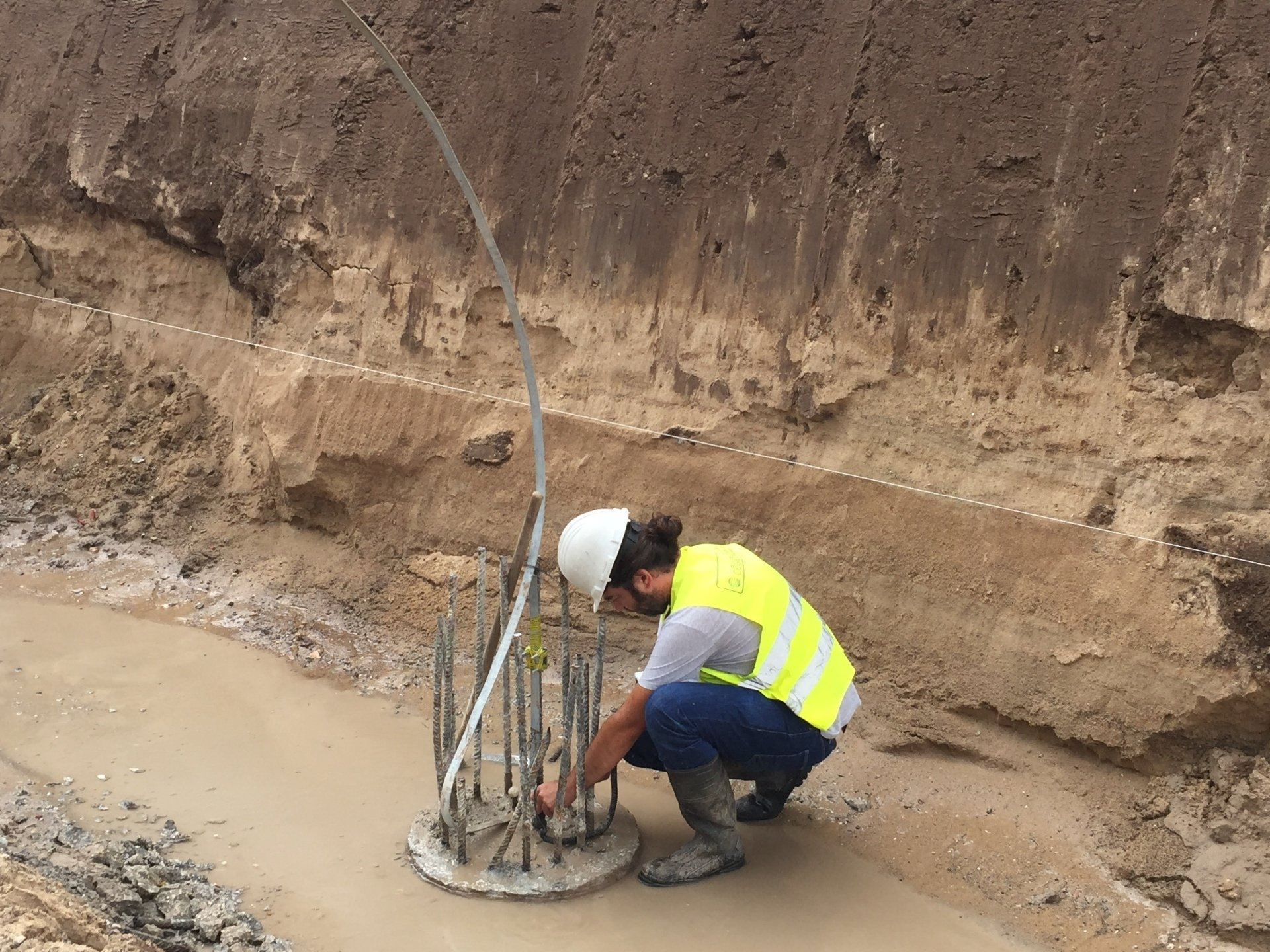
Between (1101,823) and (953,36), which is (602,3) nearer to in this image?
(953,36)

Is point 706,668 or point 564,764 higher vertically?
point 706,668

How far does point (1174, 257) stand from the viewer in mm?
3146

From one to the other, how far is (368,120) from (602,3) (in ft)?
3.99

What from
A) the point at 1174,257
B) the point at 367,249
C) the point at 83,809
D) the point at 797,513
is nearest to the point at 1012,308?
the point at 1174,257

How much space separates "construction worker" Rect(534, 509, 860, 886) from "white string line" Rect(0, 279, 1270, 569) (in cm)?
93

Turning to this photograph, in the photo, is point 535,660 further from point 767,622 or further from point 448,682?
point 767,622

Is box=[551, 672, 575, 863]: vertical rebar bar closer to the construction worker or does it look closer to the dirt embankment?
the construction worker

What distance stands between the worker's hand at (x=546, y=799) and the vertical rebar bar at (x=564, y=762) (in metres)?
0.03

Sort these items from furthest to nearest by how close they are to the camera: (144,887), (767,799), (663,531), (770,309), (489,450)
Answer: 1. (489,450)
2. (770,309)
3. (767,799)
4. (663,531)
5. (144,887)

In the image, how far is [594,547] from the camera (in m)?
2.57

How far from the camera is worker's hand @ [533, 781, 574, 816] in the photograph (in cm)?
274

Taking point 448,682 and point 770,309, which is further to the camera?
point 770,309

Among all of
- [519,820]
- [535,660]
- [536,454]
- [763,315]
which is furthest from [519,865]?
[763,315]

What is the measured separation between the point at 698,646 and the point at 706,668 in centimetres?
10
